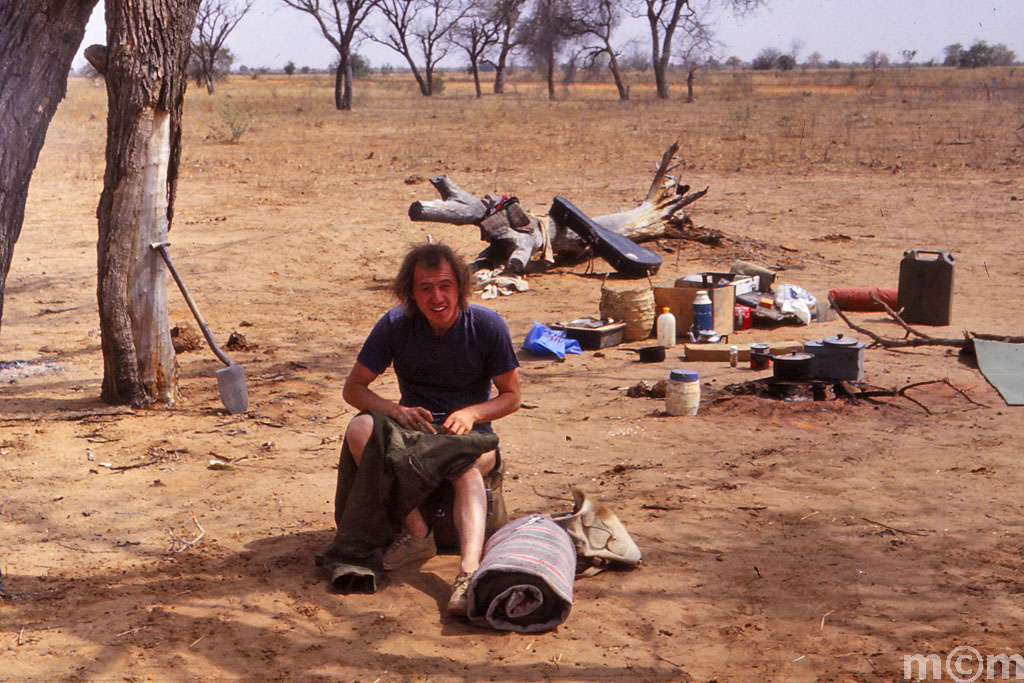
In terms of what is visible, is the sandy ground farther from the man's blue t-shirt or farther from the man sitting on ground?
the man's blue t-shirt

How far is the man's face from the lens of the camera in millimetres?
3602

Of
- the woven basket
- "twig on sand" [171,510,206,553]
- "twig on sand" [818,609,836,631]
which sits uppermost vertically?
the woven basket

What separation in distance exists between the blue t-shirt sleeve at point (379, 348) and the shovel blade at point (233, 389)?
206cm

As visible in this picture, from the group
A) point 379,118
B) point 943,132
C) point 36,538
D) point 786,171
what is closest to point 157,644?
point 36,538

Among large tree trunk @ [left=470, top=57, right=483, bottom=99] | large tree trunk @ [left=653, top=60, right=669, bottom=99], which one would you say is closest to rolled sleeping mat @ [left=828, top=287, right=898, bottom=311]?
large tree trunk @ [left=653, top=60, right=669, bottom=99]

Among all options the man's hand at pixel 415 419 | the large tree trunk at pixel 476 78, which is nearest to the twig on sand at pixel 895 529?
the man's hand at pixel 415 419

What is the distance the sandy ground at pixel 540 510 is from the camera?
9.96ft

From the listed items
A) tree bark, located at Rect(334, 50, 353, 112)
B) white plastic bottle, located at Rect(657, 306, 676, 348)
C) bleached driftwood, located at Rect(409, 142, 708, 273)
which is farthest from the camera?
tree bark, located at Rect(334, 50, 353, 112)

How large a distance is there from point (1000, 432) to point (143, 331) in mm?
4473

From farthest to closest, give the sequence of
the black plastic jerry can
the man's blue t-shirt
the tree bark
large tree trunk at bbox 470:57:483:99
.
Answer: large tree trunk at bbox 470:57:483:99 < the tree bark < the black plastic jerry can < the man's blue t-shirt

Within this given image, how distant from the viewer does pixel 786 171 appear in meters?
15.6

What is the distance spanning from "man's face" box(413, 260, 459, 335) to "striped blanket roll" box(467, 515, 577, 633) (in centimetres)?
85

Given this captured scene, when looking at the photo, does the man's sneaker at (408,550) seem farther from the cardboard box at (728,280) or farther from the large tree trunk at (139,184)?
the cardboard box at (728,280)

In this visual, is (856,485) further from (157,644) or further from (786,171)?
(786,171)
